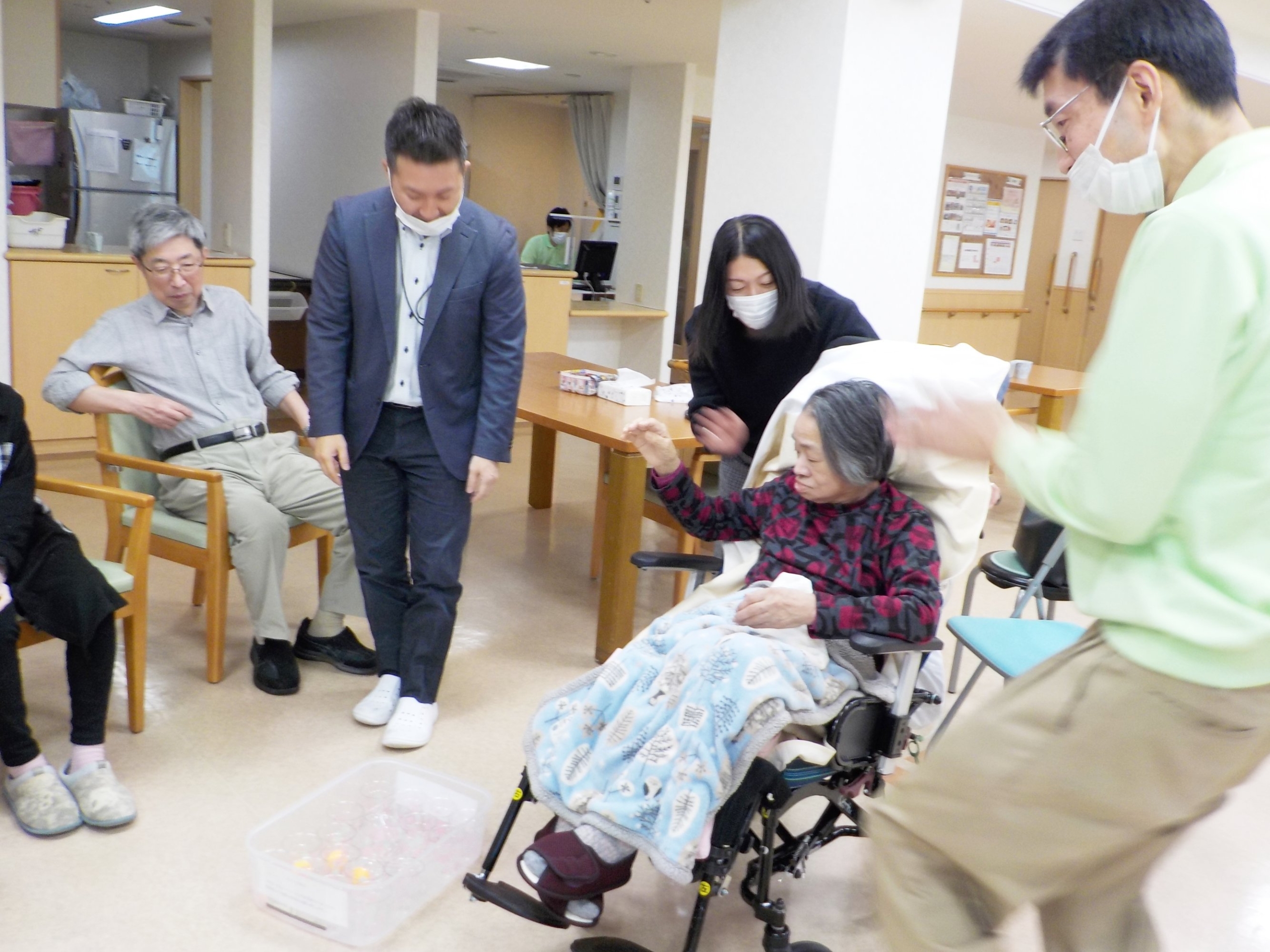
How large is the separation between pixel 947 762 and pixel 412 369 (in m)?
1.78

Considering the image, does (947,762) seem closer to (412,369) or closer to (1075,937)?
(1075,937)

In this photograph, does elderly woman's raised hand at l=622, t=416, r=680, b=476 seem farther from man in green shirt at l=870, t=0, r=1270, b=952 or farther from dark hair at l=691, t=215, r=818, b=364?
man in green shirt at l=870, t=0, r=1270, b=952

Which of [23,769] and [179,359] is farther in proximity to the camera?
[179,359]

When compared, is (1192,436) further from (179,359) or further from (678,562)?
(179,359)

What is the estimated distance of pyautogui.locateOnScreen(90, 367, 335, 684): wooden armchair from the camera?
2.93 meters

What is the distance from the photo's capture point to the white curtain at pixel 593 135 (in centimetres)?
1064

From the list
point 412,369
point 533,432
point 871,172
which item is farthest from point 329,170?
point 412,369

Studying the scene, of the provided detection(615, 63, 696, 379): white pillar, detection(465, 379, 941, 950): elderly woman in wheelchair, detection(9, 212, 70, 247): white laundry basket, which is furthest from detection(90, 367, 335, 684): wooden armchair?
detection(615, 63, 696, 379): white pillar

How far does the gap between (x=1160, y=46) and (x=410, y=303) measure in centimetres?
184

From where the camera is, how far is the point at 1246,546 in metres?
1.08

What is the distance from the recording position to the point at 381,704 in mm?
2877

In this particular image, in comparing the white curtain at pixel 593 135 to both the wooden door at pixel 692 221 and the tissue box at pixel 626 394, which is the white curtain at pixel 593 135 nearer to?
the wooden door at pixel 692 221

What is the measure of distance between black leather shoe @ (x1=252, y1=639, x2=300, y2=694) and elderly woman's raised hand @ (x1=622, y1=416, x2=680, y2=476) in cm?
132

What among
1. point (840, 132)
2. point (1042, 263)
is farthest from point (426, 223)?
point (1042, 263)
